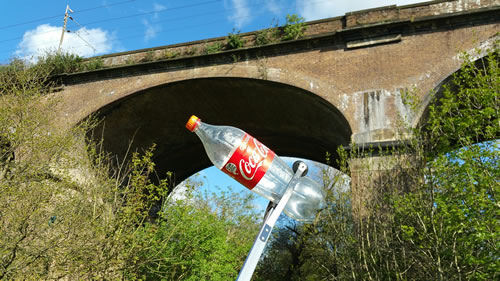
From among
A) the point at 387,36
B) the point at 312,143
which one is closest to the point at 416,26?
the point at 387,36

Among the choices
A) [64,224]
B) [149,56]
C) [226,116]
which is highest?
[149,56]

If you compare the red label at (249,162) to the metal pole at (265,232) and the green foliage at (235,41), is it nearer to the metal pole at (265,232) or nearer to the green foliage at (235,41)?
the metal pole at (265,232)

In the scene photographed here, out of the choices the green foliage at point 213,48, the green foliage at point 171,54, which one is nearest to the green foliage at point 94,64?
the green foliage at point 171,54

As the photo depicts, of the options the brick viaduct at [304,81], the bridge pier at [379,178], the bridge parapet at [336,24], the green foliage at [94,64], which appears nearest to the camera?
Result: the bridge pier at [379,178]

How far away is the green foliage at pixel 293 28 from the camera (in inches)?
405

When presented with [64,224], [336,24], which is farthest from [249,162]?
[336,24]

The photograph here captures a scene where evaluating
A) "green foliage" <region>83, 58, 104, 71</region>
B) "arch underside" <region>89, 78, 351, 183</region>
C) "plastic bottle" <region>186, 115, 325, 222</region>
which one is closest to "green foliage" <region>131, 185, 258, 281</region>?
"arch underside" <region>89, 78, 351, 183</region>

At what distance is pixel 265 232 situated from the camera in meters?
2.20

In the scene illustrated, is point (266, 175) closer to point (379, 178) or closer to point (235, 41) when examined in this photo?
point (379, 178)

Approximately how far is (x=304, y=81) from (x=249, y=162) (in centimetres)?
Result: 767

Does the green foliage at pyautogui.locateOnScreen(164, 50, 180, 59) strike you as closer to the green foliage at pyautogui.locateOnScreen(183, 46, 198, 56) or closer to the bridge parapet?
the bridge parapet

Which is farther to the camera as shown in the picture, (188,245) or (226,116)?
(226,116)

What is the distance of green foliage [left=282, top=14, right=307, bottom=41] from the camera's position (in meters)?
10.3

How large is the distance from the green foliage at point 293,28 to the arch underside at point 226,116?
1249mm
